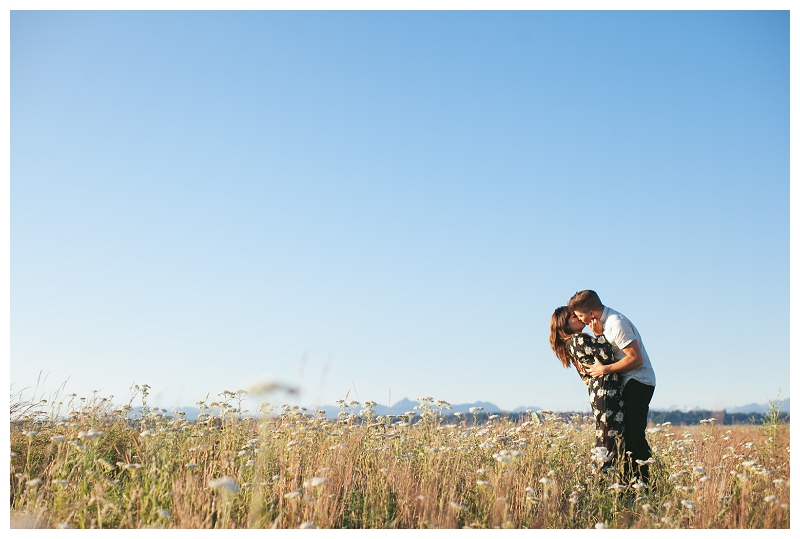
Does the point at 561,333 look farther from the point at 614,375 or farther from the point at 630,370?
the point at 630,370

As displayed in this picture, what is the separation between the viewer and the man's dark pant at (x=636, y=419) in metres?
4.81

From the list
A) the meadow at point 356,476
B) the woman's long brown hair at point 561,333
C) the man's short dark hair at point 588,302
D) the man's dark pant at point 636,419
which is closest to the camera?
the meadow at point 356,476

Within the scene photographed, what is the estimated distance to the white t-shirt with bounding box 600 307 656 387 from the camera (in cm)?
473

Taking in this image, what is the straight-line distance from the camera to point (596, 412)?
4.99 metres

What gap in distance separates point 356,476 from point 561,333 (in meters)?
2.11

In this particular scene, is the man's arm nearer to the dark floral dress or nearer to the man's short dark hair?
the dark floral dress

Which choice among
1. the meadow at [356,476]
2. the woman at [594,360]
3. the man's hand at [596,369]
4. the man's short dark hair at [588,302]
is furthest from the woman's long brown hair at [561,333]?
the meadow at [356,476]

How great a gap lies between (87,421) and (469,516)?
3566mm

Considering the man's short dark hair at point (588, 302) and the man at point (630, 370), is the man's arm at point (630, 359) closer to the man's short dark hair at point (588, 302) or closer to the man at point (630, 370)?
the man at point (630, 370)

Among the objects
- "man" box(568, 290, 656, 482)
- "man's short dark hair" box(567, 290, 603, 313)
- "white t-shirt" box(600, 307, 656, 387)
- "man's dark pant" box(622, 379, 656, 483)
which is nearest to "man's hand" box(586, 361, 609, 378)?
"man" box(568, 290, 656, 482)

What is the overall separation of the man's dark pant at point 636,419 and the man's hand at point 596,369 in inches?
9.6

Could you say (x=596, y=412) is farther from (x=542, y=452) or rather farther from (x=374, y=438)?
(x=374, y=438)
